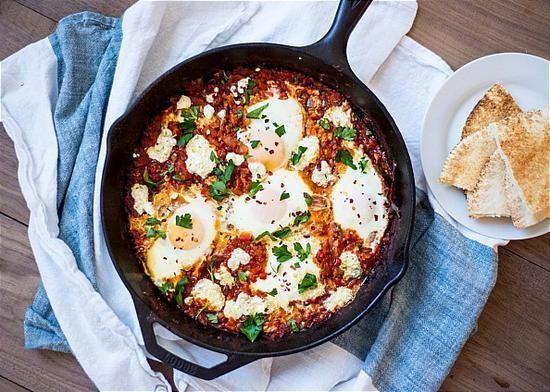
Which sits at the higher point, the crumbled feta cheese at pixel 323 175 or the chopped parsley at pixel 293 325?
the crumbled feta cheese at pixel 323 175

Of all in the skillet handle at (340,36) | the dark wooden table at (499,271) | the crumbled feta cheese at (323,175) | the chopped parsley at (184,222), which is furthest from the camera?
the dark wooden table at (499,271)

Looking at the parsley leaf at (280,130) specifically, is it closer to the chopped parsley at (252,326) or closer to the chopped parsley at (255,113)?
the chopped parsley at (255,113)

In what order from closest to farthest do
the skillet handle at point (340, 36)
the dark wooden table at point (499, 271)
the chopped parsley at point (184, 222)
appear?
1. the skillet handle at point (340, 36)
2. the chopped parsley at point (184, 222)
3. the dark wooden table at point (499, 271)

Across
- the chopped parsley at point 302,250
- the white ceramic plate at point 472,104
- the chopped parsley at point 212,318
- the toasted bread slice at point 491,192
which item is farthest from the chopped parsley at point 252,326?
the toasted bread slice at point 491,192

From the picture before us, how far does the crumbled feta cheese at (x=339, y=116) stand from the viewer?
11.0 feet

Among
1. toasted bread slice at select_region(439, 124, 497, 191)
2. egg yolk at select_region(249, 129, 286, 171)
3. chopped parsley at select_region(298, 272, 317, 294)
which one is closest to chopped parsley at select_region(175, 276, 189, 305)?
chopped parsley at select_region(298, 272, 317, 294)

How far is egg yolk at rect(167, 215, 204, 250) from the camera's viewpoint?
10.6 ft

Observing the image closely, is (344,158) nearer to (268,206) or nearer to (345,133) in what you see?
(345,133)

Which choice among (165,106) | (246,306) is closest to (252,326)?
(246,306)

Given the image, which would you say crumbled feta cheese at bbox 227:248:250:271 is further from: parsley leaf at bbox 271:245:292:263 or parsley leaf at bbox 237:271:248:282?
parsley leaf at bbox 271:245:292:263

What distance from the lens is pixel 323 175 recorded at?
130 inches

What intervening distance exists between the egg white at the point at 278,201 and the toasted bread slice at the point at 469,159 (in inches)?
29.7

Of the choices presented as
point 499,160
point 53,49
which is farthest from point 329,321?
point 53,49

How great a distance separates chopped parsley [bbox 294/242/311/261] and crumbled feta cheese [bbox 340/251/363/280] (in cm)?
18
